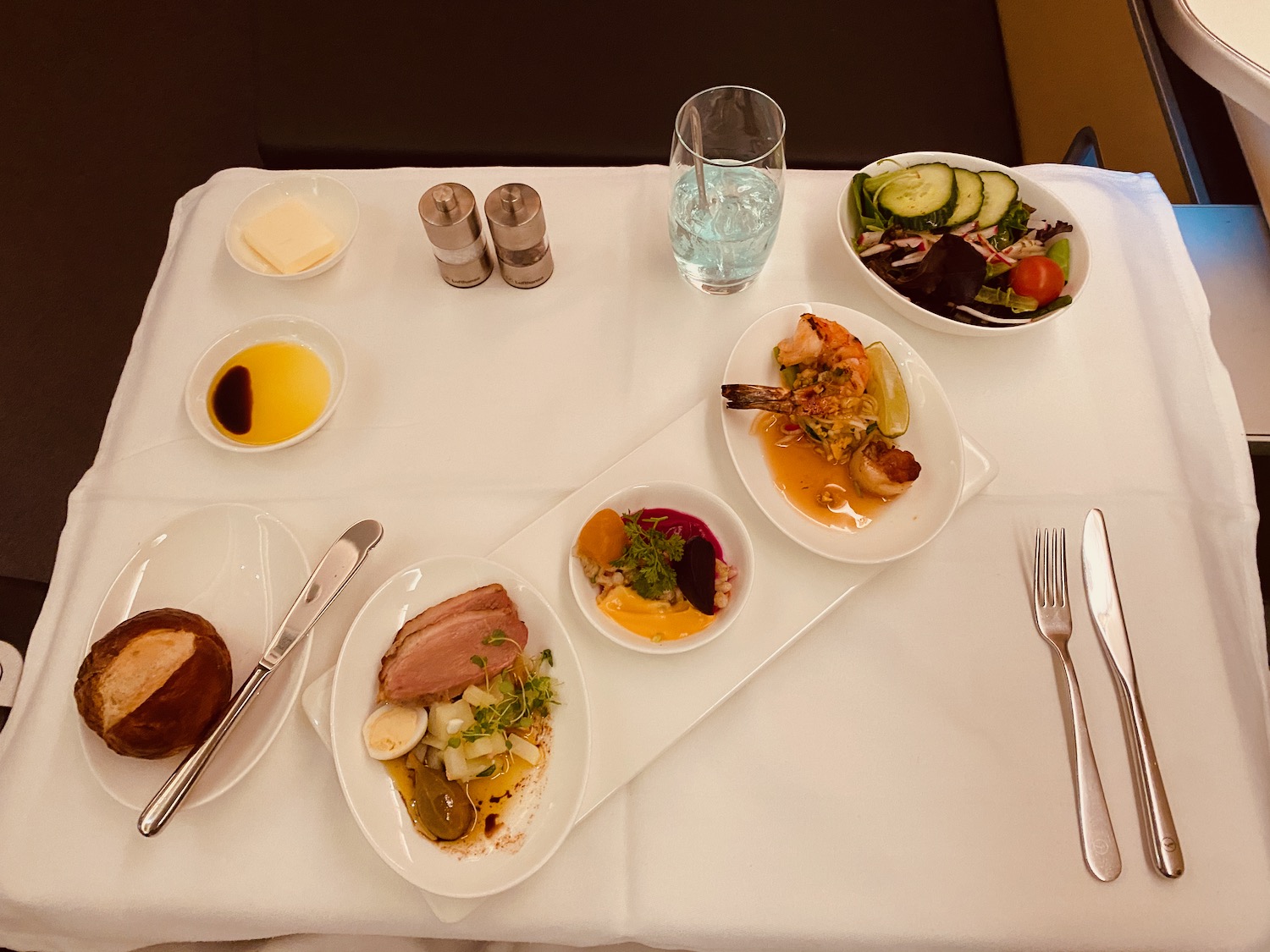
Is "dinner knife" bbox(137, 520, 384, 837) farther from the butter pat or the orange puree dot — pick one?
the butter pat

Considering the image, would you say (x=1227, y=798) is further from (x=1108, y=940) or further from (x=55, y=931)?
(x=55, y=931)

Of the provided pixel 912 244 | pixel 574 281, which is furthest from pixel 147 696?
pixel 912 244

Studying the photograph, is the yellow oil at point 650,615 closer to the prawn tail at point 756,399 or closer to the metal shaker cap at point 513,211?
the prawn tail at point 756,399

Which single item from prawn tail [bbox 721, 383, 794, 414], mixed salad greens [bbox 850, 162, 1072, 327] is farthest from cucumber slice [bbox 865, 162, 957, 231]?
prawn tail [bbox 721, 383, 794, 414]

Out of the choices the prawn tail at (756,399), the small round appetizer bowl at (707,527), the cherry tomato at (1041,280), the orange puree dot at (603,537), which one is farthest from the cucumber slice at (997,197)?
the orange puree dot at (603,537)

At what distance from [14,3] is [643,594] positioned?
4.51 meters

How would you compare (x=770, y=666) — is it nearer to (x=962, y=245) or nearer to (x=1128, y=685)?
(x=1128, y=685)

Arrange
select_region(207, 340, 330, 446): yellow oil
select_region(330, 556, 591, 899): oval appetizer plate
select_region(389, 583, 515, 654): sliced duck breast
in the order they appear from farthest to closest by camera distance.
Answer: select_region(207, 340, 330, 446): yellow oil
select_region(389, 583, 515, 654): sliced duck breast
select_region(330, 556, 591, 899): oval appetizer plate

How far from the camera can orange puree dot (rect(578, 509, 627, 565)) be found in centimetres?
114

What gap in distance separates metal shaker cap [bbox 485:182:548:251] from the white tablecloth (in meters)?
0.17

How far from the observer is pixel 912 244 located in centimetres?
140

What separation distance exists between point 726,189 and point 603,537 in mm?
716

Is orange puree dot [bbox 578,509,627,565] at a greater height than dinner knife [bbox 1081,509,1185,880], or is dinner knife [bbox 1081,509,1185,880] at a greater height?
orange puree dot [bbox 578,509,627,565]

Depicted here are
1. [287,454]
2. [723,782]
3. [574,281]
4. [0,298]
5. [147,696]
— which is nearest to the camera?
[147,696]
